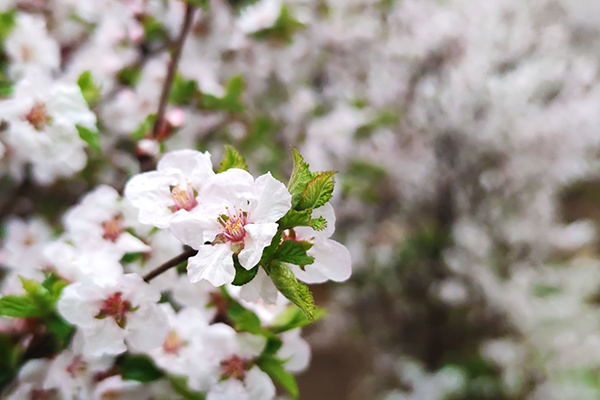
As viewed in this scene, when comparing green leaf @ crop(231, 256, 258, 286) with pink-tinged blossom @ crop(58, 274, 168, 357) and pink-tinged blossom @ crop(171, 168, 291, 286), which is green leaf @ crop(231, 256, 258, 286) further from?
pink-tinged blossom @ crop(58, 274, 168, 357)

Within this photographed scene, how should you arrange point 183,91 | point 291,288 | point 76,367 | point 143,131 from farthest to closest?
point 183,91, point 143,131, point 76,367, point 291,288

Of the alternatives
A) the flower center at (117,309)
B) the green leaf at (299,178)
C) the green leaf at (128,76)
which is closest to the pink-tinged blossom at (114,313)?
the flower center at (117,309)

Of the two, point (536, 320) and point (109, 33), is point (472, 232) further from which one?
point (109, 33)

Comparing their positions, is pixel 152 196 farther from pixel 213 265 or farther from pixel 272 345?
pixel 272 345

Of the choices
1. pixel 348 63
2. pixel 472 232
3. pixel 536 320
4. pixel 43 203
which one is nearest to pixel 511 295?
pixel 536 320

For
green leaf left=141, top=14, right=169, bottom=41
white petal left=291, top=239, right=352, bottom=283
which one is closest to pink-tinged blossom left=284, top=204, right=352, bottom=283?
white petal left=291, top=239, right=352, bottom=283

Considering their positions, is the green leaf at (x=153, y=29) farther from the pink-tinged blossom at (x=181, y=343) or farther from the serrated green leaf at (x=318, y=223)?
A: the serrated green leaf at (x=318, y=223)

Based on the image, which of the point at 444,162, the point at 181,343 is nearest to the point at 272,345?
the point at 181,343
